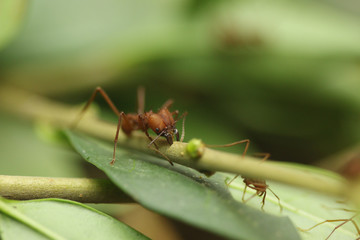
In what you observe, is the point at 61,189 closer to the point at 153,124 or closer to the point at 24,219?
the point at 24,219

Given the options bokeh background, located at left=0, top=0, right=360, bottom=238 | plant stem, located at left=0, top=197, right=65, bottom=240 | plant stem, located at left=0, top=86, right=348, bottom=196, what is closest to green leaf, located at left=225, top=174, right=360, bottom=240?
plant stem, located at left=0, top=86, right=348, bottom=196

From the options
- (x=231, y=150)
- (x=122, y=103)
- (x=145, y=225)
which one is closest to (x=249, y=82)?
(x=231, y=150)

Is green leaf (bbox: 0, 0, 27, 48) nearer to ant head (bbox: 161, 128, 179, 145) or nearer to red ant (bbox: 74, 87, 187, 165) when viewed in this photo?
red ant (bbox: 74, 87, 187, 165)

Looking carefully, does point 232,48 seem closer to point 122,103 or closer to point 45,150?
point 122,103

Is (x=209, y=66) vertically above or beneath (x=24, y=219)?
above

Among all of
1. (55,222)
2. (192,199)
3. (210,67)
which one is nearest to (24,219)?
(55,222)

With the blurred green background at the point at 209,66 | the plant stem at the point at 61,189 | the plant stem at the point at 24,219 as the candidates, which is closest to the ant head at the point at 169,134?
the plant stem at the point at 61,189
